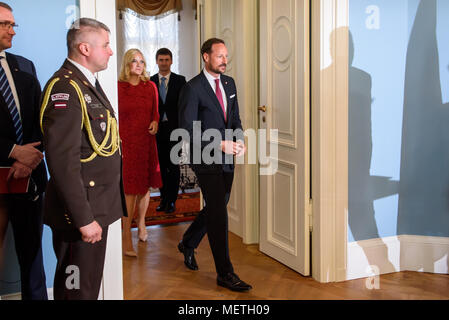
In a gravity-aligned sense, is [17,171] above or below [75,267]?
above

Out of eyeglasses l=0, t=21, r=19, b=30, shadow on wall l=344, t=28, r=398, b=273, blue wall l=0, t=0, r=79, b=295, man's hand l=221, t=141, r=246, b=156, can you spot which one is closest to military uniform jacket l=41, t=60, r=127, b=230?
eyeglasses l=0, t=21, r=19, b=30

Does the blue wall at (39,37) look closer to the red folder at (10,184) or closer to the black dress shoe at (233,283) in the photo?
the red folder at (10,184)

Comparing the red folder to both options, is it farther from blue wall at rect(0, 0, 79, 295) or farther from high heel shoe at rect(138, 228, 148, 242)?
high heel shoe at rect(138, 228, 148, 242)

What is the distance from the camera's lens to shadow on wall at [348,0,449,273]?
152 inches

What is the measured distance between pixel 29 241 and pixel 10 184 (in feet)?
1.03

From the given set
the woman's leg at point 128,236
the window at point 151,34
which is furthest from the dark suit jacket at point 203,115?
the window at point 151,34

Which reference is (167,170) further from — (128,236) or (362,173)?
(362,173)

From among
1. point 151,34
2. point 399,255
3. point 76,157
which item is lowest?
point 399,255

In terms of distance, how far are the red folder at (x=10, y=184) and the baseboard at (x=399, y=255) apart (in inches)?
86.6

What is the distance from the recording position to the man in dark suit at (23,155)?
2.71 m

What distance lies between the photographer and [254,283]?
384cm

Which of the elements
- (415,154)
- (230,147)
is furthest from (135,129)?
(415,154)

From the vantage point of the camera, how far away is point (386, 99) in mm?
3918

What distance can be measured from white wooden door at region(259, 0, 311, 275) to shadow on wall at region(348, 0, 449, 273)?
1.05 ft
